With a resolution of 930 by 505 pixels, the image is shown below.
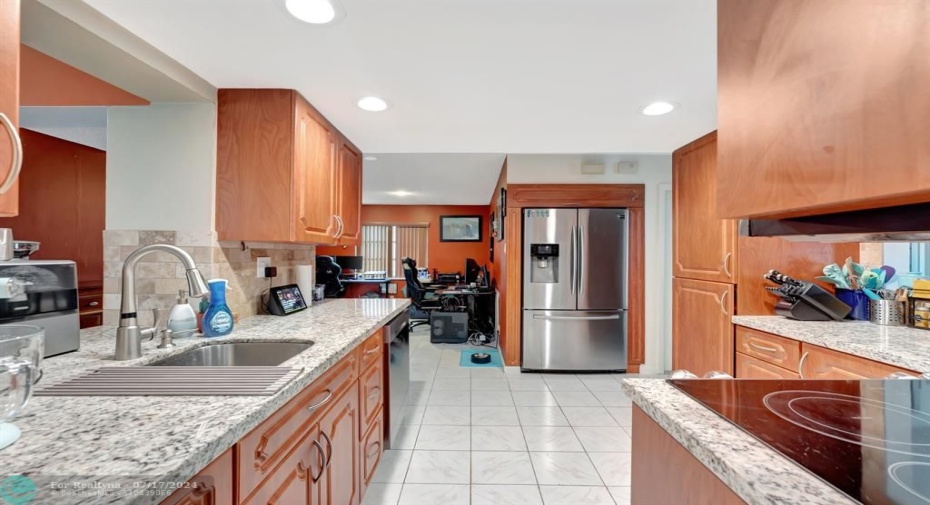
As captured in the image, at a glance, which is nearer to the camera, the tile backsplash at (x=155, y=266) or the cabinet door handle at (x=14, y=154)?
the cabinet door handle at (x=14, y=154)

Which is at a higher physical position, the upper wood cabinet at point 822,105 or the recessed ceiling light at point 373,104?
the recessed ceiling light at point 373,104

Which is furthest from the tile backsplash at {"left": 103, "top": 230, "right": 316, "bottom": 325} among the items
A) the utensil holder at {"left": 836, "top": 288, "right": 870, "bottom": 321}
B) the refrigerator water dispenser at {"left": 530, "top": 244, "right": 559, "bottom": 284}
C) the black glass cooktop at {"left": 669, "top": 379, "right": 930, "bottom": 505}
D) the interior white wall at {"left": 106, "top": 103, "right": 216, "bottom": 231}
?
the utensil holder at {"left": 836, "top": 288, "right": 870, "bottom": 321}

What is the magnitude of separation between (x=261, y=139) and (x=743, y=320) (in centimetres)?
285

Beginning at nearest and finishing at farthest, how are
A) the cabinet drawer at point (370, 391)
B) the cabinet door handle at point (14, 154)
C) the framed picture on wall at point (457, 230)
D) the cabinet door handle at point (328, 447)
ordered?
1. the cabinet door handle at point (14, 154)
2. the cabinet door handle at point (328, 447)
3. the cabinet drawer at point (370, 391)
4. the framed picture on wall at point (457, 230)

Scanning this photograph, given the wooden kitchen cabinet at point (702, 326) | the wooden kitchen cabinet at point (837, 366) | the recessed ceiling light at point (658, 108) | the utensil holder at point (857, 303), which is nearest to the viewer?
the wooden kitchen cabinet at point (837, 366)

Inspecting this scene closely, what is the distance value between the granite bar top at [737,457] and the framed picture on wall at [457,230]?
6.15 m

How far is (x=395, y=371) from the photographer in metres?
2.06

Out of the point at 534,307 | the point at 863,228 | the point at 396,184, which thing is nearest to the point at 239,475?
the point at 863,228

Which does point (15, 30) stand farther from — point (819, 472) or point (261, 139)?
point (819, 472)

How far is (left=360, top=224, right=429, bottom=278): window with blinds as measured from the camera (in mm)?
7074

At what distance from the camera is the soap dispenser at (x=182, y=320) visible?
1.36 m

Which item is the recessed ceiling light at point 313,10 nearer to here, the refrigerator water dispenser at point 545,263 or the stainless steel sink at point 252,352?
the stainless steel sink at point 252,352

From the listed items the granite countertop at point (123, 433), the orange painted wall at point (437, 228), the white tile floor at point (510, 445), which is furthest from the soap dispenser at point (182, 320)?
the orange painted wall at point (437, 228)

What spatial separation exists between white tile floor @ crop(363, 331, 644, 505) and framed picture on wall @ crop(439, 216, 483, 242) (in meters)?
3.92
